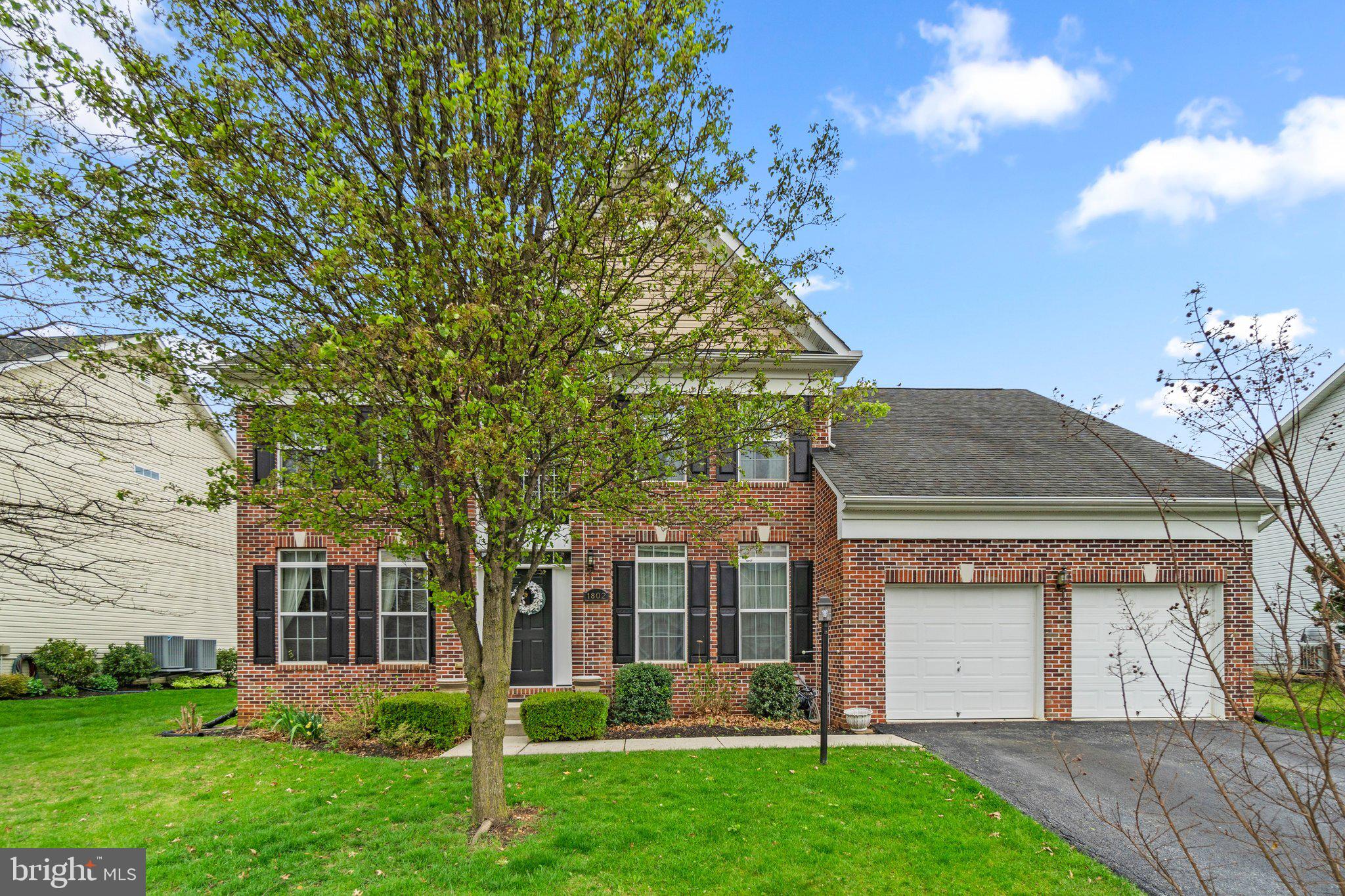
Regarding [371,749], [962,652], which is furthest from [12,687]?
[962,652]

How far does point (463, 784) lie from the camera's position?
844cm

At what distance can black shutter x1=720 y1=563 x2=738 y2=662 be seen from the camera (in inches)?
492

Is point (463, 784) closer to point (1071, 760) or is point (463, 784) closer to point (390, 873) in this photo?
point (390, 873)

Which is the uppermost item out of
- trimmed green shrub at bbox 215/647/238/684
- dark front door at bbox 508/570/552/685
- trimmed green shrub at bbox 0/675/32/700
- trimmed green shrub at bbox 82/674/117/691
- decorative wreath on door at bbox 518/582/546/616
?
decorative wreath on door at bbox 518/582/546/616

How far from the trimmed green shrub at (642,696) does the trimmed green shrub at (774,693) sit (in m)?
1.34

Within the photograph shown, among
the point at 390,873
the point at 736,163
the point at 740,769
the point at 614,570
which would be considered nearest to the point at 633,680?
the point at 614,570

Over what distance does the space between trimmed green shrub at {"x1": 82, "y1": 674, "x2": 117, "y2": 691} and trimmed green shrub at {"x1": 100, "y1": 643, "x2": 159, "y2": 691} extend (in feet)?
1.05

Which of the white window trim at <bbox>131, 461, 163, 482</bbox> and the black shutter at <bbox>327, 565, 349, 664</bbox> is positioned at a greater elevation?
Result: the white window trim at <bbox>131, 461, 163, 482</bbox>

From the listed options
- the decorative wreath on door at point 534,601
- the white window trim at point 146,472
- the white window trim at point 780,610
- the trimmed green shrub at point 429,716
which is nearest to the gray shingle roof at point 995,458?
the white window trim at point 780,610

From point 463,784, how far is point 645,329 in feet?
17.7

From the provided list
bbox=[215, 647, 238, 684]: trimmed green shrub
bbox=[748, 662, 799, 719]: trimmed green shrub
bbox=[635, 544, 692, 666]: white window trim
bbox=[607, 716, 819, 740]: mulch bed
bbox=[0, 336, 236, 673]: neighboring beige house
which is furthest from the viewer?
bbox=[215, 647, 238, 684]: trimmed green shrub

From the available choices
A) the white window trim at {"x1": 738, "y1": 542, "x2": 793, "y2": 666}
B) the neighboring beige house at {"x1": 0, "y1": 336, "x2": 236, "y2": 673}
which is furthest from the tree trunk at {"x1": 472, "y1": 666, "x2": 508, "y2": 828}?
the neighboring beige house at {"x1": 0, "y1": 336, "x2": 236, "y2": 673}

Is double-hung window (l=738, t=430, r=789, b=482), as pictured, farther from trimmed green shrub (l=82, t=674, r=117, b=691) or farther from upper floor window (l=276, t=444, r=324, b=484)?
trimmed green shrub (l=82, t=674, r=117, b=691)

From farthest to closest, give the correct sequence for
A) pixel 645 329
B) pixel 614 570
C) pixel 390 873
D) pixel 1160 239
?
pixel 614 570, pixel 1160 239, pixel 645 329, pixel 390 873
